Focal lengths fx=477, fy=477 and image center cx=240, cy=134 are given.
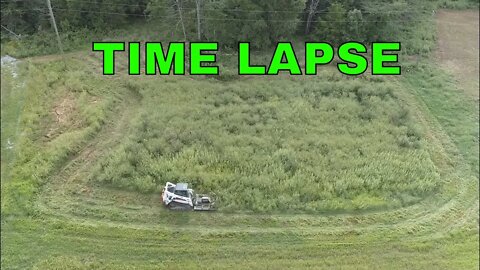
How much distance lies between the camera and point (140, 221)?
1867cm

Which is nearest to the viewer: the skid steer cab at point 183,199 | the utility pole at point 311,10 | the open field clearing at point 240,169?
the open field clearing at point 240,169

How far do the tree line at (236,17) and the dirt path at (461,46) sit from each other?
3337 millimetres

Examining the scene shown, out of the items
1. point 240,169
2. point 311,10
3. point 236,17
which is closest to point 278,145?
point 240,169

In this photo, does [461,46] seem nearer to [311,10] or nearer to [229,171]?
[311,10]

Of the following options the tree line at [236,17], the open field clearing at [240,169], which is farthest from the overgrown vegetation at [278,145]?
the tree line at [236,17]

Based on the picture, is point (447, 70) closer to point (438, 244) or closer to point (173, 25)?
point (438, 244)

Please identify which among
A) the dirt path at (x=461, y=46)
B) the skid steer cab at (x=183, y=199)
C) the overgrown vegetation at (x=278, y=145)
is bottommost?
the skid steer cab at (x=183, y=199)

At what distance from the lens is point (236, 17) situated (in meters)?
29.3

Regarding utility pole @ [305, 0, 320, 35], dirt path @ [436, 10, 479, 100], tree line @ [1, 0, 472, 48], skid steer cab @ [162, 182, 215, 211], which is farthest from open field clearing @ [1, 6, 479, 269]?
utility pole @ [305, 0, 320, 35]

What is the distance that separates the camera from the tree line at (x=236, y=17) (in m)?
29.1

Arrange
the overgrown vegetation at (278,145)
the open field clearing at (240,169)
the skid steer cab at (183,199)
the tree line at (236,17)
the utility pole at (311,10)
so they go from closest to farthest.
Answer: the open field clearing at (240,169), the skid steer cab at (183,199), the overgrown vegetation at (278,145), the tree line at (236,17), the utility pole at (311,10)

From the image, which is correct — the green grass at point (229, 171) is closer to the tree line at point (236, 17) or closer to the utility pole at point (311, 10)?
the tree line at point (236, 17)

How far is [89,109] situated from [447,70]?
69.9ft

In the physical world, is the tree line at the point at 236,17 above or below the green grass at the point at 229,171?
above
